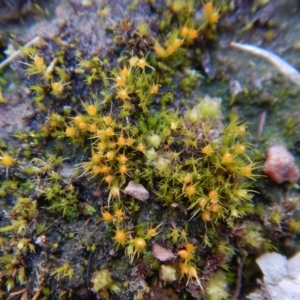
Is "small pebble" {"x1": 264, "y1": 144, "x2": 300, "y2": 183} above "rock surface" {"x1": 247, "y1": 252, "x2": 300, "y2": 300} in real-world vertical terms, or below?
above

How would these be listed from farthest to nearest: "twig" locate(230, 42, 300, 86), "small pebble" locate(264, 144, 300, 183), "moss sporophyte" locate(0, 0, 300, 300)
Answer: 1. "twig" locate(230, 42, 300, 86)
2. "small pebble" locate(264, 144, 300, 183)
3. "moss sporophyte" locate(0, 0, 300, 300)

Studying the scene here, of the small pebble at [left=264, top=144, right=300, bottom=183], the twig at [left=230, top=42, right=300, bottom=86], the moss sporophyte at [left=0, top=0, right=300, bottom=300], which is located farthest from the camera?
the twig at [left=230, top=42, right=300, bottom=86]

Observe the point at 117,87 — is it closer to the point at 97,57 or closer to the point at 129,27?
the point at 97,57

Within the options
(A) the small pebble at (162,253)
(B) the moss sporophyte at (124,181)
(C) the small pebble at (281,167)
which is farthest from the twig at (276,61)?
(A) the small pebble at (162,253)

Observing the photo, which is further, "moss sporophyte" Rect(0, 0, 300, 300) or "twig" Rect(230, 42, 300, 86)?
"twig" Rect(230, 42, 300, 86)

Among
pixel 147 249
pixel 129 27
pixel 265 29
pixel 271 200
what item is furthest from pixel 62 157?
pixel 265 29

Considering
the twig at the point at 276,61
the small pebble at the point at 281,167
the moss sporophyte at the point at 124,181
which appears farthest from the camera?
the twig at the point at 276,61

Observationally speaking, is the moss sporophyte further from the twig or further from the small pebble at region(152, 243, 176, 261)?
the twig

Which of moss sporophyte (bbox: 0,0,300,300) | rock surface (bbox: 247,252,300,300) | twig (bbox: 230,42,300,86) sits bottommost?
rock surface (bbox: 247,252,300,300)

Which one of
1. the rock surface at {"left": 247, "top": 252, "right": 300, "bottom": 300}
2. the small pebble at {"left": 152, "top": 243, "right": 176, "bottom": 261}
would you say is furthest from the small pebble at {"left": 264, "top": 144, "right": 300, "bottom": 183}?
the small pebble at {"left": 152, "top": 243, "right": 176, "bottom": 261}

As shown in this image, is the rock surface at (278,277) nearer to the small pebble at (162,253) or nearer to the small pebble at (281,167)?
the small pebble at (281,167)

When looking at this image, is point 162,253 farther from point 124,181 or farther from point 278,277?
point 278,277
